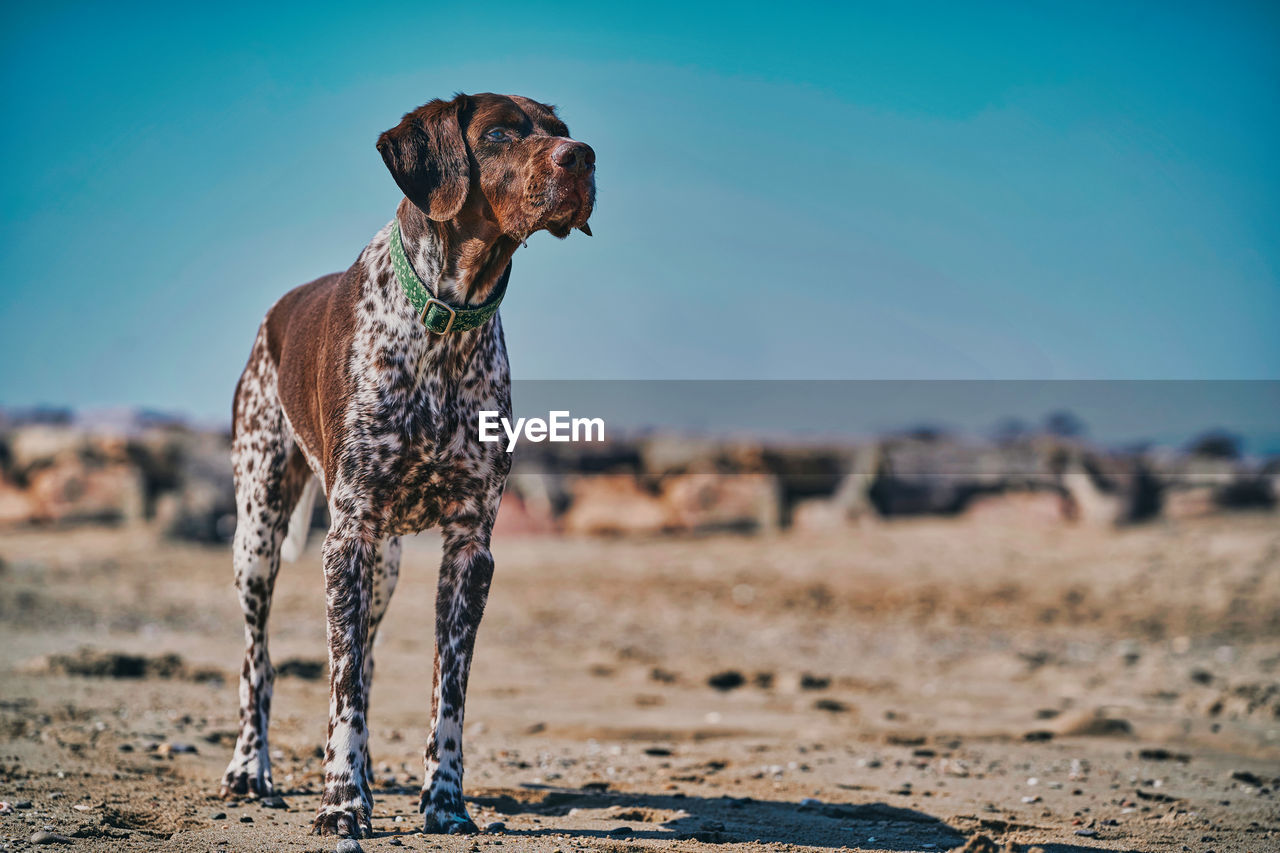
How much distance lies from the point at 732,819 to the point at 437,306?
8.25 ft

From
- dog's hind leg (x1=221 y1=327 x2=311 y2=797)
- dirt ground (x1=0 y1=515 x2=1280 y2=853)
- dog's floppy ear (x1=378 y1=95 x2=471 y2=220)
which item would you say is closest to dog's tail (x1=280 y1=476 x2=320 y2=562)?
dog's hind leg (x1=221 y1=327 x2=311 y2=797)

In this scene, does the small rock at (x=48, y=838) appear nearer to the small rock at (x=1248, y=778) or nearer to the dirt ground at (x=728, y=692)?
the dirt ground at (x=728, y=692)

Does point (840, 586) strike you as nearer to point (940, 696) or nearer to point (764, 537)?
point (764, 537)

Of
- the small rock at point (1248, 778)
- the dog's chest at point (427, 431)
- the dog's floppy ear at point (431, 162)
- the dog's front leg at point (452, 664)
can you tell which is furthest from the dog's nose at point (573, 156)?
the small rock at point (1248, 778)

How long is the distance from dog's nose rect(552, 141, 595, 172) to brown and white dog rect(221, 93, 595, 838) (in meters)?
0.05

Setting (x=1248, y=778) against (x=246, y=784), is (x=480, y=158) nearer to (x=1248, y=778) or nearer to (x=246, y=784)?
(x=246, y=784)

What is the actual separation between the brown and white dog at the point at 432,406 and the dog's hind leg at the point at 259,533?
86cm

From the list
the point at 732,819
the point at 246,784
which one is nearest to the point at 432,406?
the point at 246,784

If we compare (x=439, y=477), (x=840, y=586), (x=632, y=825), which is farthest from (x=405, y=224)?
(x=840, y=586)

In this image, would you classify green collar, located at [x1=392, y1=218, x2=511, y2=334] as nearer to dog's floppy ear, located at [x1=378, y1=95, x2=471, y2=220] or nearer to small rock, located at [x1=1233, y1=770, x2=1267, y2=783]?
dog's floppy ear, located at [x1=378, y1=95, x2=471, y2=220]

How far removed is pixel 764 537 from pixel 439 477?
45.6 feet

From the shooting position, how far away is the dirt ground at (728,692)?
16.7 feet

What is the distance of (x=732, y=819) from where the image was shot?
5.09 metres

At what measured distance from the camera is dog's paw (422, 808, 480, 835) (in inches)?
174
